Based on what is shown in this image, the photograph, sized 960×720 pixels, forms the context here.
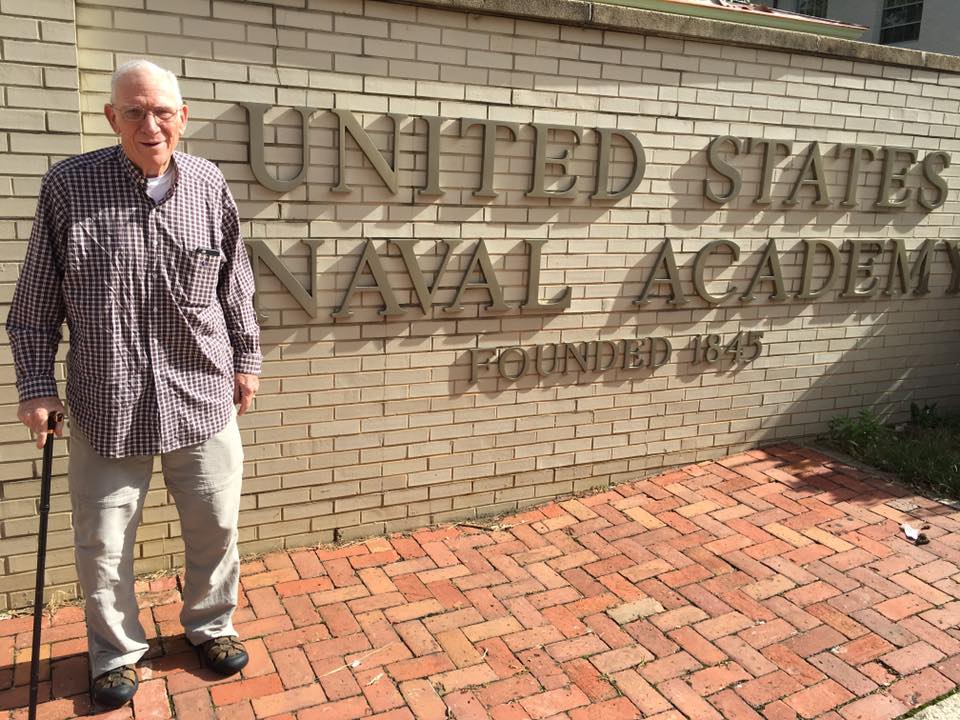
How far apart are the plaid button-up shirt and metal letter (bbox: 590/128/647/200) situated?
2117mm

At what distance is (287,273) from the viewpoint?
357 cm

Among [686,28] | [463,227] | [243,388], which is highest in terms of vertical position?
[686,28]

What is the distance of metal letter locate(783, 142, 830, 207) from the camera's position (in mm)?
4891

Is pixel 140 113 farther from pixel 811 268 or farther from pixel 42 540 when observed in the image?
pixel 811 268

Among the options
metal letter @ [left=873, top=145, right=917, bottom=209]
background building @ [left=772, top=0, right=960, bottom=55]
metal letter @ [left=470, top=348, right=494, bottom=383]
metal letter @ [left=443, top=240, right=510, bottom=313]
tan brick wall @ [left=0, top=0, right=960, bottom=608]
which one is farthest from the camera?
background building @ [left=772, top=0, right=960, bottom=55]

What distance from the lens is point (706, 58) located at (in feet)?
14.6

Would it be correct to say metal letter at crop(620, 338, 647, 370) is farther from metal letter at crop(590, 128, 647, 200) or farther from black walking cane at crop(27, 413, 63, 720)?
black walking cane at crop(27, 413, 63, 720)

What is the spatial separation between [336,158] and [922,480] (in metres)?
3.79

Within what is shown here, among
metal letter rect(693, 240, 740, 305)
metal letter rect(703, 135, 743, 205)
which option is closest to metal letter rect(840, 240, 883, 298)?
metal letter rect(693, 240, 740, 305)

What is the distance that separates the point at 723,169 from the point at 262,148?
253cm

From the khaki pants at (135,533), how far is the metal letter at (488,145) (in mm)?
1678

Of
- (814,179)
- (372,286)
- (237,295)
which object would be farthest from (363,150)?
(814,179)

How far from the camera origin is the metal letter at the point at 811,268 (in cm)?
504

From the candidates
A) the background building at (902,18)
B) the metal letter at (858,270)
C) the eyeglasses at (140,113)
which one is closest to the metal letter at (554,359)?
the metal letter at (858,270)
